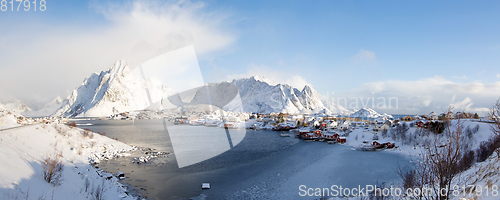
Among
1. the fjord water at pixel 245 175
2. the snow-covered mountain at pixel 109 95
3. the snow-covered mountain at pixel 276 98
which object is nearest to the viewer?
the fjord water at pixel 245 175

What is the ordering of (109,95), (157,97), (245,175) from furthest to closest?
(157,97) < (109,95) < (245,175)

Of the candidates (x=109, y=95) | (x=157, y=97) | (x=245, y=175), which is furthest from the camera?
(x=157, y=97)

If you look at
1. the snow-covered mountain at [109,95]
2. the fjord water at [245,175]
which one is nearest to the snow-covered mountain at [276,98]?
the snow-covered mountain at [109,95]

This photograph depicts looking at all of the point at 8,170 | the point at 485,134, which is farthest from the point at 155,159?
the point at 485,134

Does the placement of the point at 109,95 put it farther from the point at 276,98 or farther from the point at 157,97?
the point at 276,98

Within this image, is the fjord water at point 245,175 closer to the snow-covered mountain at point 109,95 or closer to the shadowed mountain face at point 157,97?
the shadowed mountain face at point 157,97

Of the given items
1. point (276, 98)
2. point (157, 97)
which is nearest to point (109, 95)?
point (157, 97)
